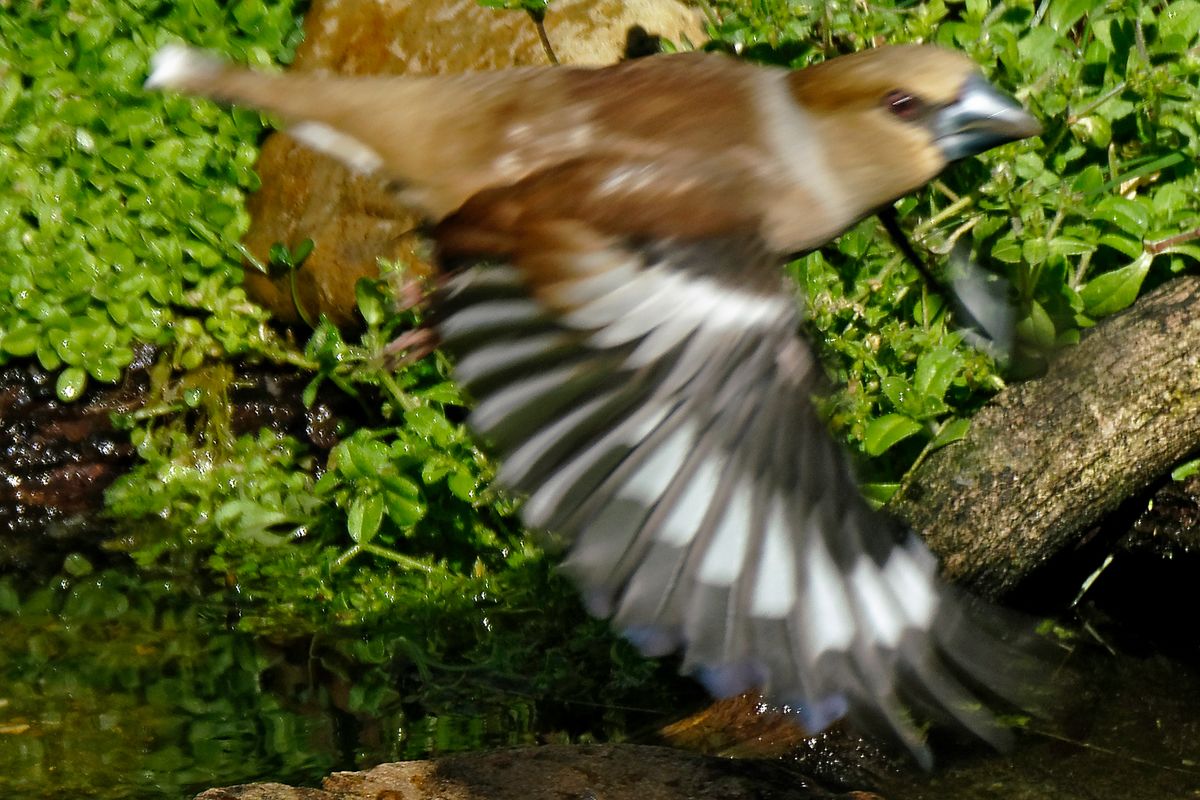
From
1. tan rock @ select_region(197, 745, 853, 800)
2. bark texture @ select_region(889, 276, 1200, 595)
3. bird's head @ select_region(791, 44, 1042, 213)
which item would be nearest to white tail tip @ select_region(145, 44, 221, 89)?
bird's head @ select_region(791, 44, 1042, 213)

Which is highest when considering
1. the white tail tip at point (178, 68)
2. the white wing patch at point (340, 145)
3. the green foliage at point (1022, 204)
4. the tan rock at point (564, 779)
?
the white tail tip at point (178, 68)

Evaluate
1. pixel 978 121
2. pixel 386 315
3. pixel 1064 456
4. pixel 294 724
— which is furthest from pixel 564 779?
pixel 386 315

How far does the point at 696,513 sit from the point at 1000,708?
1.00 m

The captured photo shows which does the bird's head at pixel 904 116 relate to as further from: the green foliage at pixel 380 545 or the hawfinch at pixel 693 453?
the green foliage at pixel 380 545

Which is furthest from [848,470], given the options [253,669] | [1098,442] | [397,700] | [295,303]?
[295,303]

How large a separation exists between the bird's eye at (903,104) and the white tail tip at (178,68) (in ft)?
5.15

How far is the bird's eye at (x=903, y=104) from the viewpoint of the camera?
3367 mm

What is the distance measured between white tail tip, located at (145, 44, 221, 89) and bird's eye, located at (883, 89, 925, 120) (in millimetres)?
1570

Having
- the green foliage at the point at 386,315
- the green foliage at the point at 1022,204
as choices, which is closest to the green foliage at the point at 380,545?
the green foliage at the point at 386,315

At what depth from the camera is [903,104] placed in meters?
3.38

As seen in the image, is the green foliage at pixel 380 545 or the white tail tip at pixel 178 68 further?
the green foliage at pixel 380 545

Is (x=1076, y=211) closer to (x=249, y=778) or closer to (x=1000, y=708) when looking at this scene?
(x=1000, y=708)

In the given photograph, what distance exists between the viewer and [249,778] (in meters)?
3.43

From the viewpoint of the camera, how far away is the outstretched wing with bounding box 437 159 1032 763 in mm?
2506
